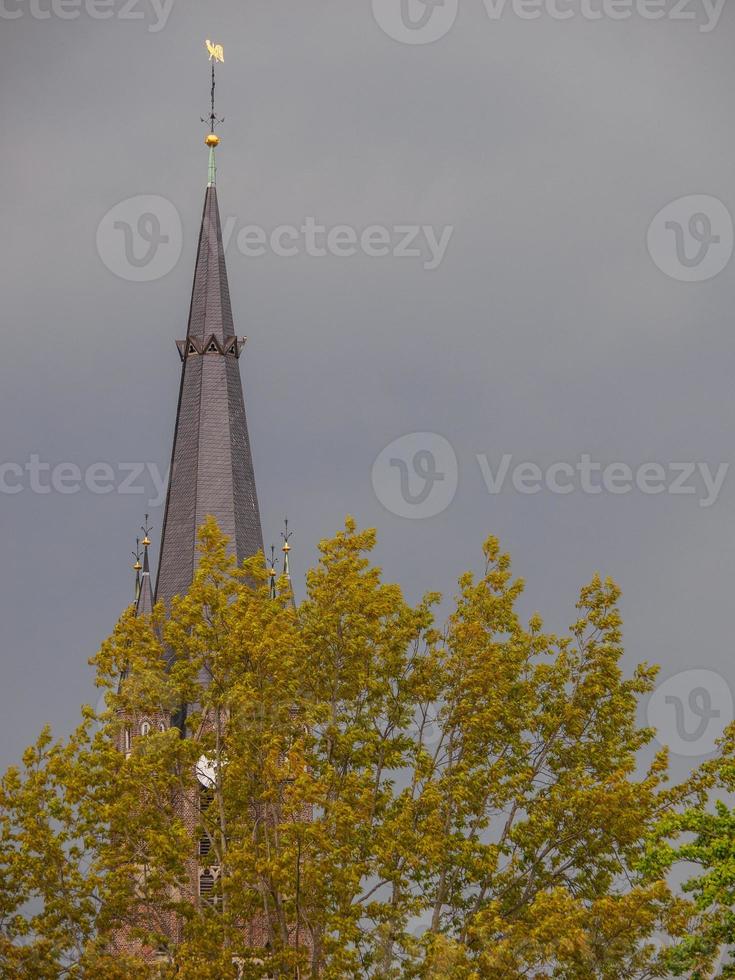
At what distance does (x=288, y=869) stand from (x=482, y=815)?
5.18 metres

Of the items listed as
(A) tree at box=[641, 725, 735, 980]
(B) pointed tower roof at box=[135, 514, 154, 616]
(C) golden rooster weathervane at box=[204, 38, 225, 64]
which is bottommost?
(A) tree at box=[641, 725, 735, 980]

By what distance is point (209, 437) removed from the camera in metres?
89.6

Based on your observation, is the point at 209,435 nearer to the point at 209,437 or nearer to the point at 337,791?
the point at 209,437

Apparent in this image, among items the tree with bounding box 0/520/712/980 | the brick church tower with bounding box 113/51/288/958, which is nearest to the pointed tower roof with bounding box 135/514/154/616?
the brick church tower with bounding box 113/51/288/958

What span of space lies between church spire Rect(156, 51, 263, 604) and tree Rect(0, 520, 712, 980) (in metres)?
28.1

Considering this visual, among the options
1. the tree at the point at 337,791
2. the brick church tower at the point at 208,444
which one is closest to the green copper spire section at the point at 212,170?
the brick church tower at the point at 208,444

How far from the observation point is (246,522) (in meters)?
87.4

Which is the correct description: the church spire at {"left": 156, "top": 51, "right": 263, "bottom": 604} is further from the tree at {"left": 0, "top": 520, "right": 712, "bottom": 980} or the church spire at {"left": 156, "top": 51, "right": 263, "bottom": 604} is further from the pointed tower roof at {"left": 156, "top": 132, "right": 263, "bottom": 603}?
the tree at {"left": 0, "top": 520, "right": 712, "bottom": 980}

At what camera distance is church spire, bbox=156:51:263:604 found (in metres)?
87.1

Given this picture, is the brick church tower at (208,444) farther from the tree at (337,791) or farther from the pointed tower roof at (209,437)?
the tree at (337,791)

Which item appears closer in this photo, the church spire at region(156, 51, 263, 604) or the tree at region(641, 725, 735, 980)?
the tree at region(641, 725, 735, 980)

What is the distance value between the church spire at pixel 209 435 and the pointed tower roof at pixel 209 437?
0.03 metres

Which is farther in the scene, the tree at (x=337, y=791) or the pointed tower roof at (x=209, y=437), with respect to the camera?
the pointed tower roof at (x=209, y=437)

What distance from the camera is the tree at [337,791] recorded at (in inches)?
2068
